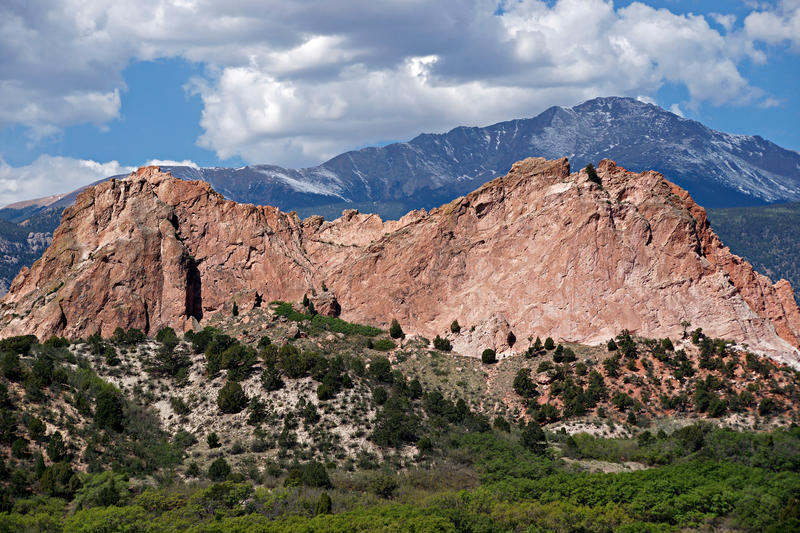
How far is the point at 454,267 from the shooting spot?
103125 millimetres

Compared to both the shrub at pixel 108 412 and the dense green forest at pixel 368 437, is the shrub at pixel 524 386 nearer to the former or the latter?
the dense green forest at pixel 368 437

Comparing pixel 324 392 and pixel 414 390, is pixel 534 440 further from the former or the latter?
pixel 324 392

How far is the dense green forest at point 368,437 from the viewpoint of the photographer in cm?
5819

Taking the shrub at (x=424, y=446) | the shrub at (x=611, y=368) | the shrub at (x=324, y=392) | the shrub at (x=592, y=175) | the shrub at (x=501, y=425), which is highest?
the shrub at (x=592, y=175)

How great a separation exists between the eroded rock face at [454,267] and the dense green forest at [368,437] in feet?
13.3

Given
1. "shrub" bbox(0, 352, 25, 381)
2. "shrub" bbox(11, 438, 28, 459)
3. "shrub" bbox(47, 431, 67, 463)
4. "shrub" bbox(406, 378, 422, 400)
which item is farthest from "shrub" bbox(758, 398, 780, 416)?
"shrub" bbox(0, 352, 25, 381)

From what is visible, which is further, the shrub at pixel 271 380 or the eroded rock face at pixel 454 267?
the eroded rock face at pixel 454 267

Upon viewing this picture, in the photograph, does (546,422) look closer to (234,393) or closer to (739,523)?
(739,523)

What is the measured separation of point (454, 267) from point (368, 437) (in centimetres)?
3436

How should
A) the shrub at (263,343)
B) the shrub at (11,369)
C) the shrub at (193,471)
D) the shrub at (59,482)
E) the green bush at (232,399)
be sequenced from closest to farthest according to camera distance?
the shrub at (59,482) < the shrub at (193,471) < the shrub at (11,369) < the green bush at (232,399) < the shrub at (263,343)

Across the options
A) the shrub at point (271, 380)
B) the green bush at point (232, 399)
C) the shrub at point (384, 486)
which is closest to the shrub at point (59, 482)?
the green bush at point (232, 399)

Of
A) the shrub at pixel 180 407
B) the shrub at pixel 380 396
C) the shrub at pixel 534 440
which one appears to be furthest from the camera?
the shrub at pixel 380 396

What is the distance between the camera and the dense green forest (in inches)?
2291

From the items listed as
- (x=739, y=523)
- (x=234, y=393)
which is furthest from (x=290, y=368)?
(x=739, y=523)
